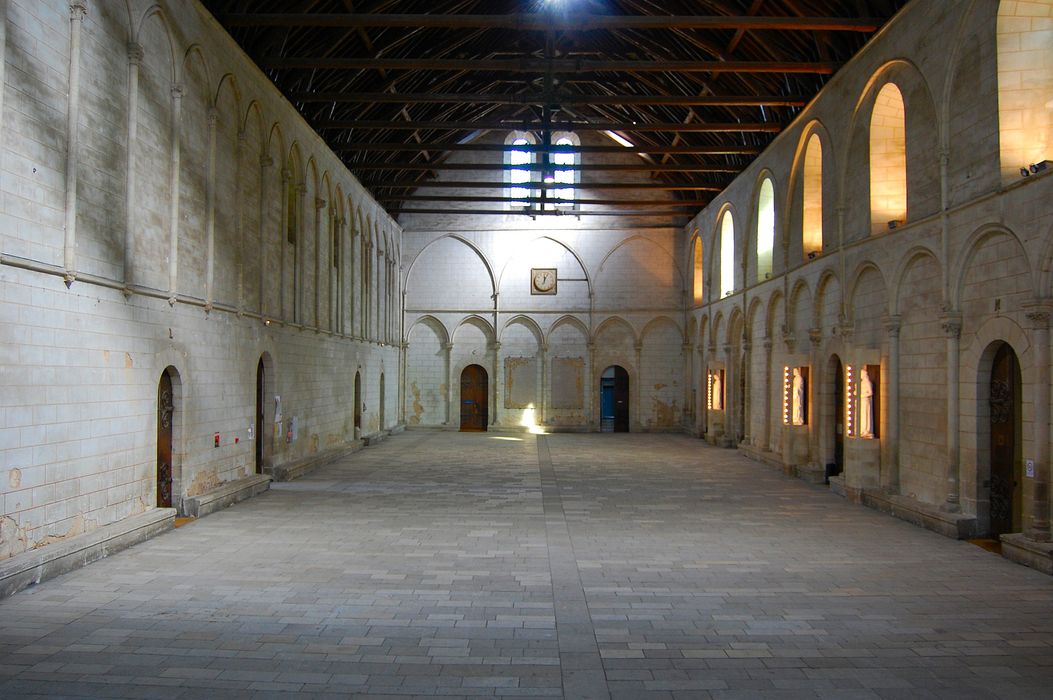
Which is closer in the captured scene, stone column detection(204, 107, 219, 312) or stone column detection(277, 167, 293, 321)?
stone column detection(204, 107, 219, 312)

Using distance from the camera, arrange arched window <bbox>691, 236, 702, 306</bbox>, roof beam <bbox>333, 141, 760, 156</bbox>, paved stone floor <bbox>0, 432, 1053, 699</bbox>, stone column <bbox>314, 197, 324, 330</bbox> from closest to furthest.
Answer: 1. paved stone floor <bbox>0, 432, 1053, 699</bbox>
2. stone column <bbox>314, 197, 324, 330</bbox>
3. roof beam <bbox>333, 141, 760, 156</bbox>
4. arched window <bbox>691, 236, 702, 306</bbox>

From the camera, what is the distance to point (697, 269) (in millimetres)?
27859

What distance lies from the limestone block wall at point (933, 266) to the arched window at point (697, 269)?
9.82 m

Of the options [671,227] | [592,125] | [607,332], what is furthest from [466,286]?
[592,125]

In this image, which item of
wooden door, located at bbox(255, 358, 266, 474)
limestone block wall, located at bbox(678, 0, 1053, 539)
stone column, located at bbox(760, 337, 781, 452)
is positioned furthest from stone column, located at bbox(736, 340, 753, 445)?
wooden door, located at bbox(255, 358, 266, 474)

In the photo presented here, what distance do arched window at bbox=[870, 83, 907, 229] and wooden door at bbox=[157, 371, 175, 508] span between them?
39.8 feet

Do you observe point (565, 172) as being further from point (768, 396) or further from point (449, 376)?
point (768, 396)

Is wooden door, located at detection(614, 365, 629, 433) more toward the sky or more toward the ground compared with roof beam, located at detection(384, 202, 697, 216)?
more toward the ground

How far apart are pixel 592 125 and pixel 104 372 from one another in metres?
13.9

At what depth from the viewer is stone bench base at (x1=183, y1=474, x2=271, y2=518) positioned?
36.7 feet

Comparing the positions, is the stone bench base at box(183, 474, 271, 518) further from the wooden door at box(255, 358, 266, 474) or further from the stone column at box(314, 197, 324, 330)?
the stone column at box(314, 197, 324, 330)

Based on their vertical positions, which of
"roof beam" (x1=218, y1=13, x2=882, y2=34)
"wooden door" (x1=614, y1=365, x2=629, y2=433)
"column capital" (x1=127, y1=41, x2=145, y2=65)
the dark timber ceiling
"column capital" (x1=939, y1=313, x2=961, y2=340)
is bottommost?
"wooden door" (x1=614, y1=365, x2=629, y2=433)

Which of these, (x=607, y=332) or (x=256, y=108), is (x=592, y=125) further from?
(x=607, y=332)

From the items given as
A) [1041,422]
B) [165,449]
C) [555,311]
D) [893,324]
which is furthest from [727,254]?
[165,449]
